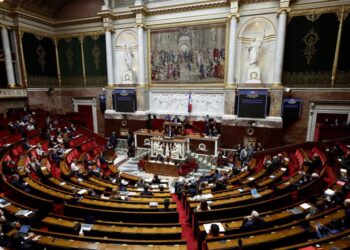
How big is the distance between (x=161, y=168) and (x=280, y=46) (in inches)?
429

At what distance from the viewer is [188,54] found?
16.2 meters

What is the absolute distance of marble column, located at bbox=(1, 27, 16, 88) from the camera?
1601 cm

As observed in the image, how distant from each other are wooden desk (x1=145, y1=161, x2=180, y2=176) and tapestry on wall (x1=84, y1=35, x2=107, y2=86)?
A: 10270 mm

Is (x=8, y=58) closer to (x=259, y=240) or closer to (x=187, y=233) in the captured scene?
(x=187, y=233)

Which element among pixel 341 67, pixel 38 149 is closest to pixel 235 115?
pixel 341 67

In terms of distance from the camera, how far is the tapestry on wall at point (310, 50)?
13.2m

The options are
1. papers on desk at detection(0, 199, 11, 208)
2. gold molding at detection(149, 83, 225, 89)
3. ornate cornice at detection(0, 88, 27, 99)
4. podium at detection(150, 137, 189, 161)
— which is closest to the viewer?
papers on desk at detection(0, 199, 11, 208)

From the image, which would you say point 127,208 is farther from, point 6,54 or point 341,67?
point 6,54

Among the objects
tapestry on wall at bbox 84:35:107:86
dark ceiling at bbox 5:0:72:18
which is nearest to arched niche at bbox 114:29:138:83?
tapestry on wall at bbox 84:35:107:86

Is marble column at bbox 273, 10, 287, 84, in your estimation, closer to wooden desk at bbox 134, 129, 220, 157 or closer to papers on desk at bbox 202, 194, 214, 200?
wooden desk at bbox 134, 129, 220, 157

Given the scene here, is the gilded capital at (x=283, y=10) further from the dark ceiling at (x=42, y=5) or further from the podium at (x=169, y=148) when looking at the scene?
the dark ceiling at (x=42, y=5)

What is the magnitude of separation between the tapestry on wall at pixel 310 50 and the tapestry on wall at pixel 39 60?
64.7 feet

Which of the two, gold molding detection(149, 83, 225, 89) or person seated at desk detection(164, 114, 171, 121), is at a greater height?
gold molding detection(149, 83, 225, 89)

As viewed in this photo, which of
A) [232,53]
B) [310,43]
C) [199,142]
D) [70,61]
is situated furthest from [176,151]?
[70,61]
